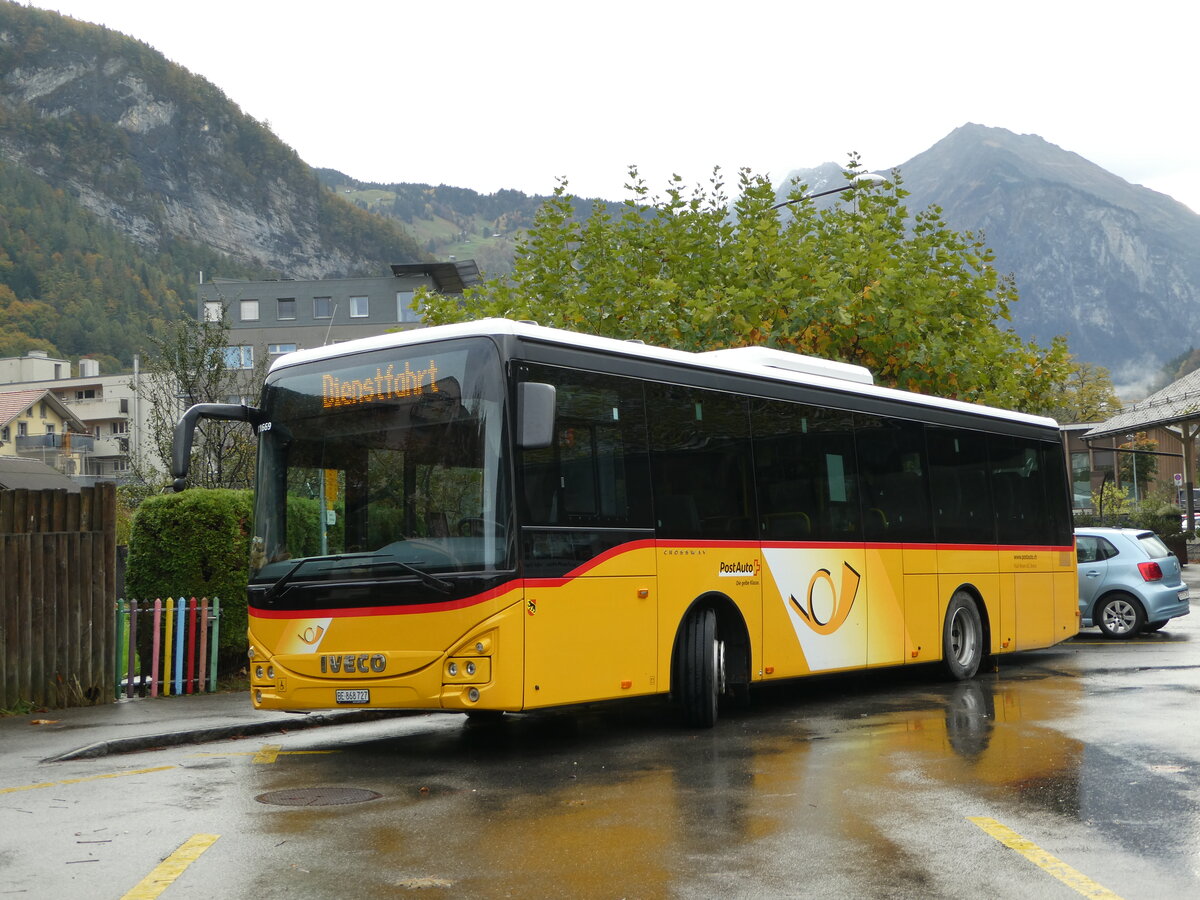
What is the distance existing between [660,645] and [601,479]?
1455 millimetres

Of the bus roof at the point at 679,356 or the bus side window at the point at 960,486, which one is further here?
the bus side window at the point at 960,486

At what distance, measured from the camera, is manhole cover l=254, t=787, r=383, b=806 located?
8.44 meters

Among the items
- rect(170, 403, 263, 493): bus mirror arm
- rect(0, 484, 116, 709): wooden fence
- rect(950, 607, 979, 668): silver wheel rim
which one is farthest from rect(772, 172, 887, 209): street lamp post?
rect(170, 403, 263, 493): bus mirror arm

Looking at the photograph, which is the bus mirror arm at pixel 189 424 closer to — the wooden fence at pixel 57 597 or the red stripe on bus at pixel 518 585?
the red stripe on bus at pixel 518 585

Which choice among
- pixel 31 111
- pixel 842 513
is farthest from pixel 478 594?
pixel 31 111

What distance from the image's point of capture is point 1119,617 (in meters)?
21.0

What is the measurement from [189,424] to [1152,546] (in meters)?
15.7

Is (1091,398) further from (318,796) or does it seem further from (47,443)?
(318,796)

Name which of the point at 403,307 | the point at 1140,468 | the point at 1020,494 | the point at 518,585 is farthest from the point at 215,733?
the point at 403,307

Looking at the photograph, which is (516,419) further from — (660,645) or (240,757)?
(240,757)

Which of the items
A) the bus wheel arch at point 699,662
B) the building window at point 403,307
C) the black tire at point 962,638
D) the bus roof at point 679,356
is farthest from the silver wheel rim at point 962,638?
the building window at point 403,307

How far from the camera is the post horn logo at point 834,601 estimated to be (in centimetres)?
1290

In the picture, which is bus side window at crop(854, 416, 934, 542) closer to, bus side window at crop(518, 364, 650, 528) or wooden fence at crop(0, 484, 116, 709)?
bus side window at crop(518, 364, 650, 528)

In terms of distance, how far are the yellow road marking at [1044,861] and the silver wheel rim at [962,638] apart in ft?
27.3
